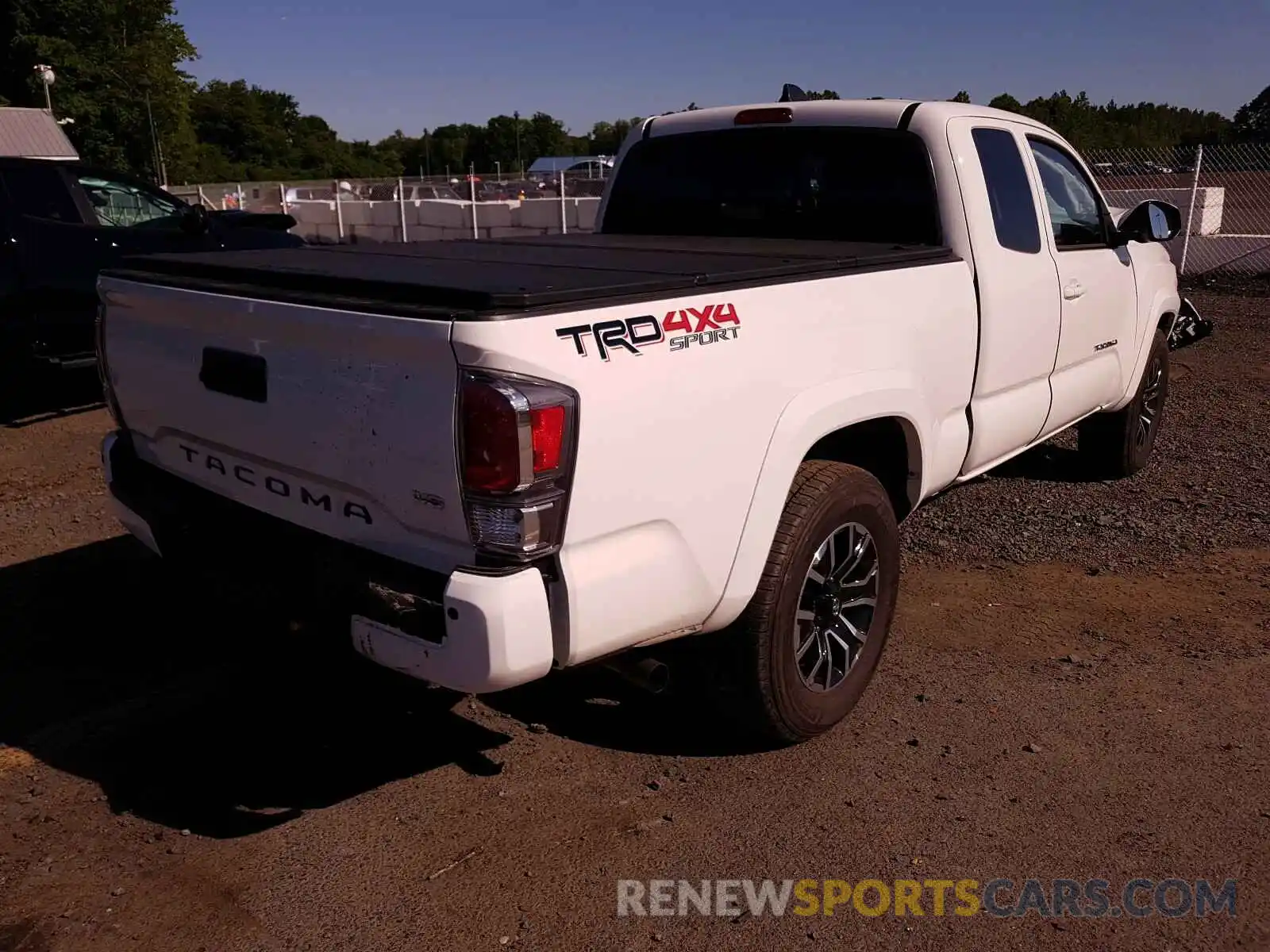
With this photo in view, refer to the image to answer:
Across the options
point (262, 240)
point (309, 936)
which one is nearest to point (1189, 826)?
point (309, 936)

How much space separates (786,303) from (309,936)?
6.93 feet

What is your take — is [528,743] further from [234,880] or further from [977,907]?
[977,907]

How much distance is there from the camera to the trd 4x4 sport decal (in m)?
2.56

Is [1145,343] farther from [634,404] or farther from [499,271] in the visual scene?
[634,404]

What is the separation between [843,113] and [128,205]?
6.47 meters

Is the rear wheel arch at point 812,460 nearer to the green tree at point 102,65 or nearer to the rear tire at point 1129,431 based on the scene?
the rear tire at point 1129,431

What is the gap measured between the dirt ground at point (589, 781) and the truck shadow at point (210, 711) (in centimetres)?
1

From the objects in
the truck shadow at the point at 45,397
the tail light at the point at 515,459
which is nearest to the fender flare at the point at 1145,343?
the tail light at the point at 515,459

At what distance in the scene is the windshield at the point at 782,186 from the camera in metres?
4.25

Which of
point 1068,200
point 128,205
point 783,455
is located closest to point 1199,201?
point 1068,200

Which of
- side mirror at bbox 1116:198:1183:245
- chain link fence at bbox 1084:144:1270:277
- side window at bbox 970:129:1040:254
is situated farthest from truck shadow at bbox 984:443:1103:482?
chain link fence at bbox 1084:144:1270:277

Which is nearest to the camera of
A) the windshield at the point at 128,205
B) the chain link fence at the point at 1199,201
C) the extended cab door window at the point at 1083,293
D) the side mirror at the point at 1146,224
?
the extended cab door window at the point at 1083,293

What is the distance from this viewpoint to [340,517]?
9.37 feet

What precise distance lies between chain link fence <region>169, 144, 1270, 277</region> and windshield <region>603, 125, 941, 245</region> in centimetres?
1099
